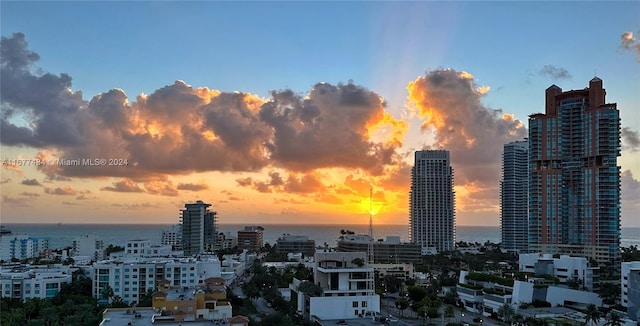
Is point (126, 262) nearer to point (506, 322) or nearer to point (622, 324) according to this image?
point (506, 322)

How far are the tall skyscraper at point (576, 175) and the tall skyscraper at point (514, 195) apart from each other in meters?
27.4

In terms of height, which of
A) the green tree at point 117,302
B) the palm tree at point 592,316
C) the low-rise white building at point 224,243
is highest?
the palm tree at point 592,316

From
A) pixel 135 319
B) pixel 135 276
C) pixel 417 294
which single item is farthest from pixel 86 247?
pixel 135 319

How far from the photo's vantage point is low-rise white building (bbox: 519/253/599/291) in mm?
45750

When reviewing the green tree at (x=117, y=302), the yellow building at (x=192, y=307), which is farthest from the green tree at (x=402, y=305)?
the green tree at (x=117, y=302)

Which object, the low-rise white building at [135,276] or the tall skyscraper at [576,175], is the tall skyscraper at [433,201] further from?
the low-rise white building at [135,276]

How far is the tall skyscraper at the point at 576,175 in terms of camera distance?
188ft

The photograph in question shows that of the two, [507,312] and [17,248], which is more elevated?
[507,312]

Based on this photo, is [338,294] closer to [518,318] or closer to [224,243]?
[518,318]

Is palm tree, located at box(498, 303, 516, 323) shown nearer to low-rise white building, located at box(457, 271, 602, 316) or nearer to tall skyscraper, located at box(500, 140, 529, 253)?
low-rise white building, located at box(457, 271, 602, 316)

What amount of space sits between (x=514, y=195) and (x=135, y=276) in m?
65.5

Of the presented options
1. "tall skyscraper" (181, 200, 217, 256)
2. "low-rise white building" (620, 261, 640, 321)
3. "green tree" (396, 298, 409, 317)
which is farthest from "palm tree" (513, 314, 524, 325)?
"tall skyscraper" (181, 200, 217, 256)

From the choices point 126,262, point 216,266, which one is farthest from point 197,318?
point 216,266

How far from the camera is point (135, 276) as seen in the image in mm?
40906
